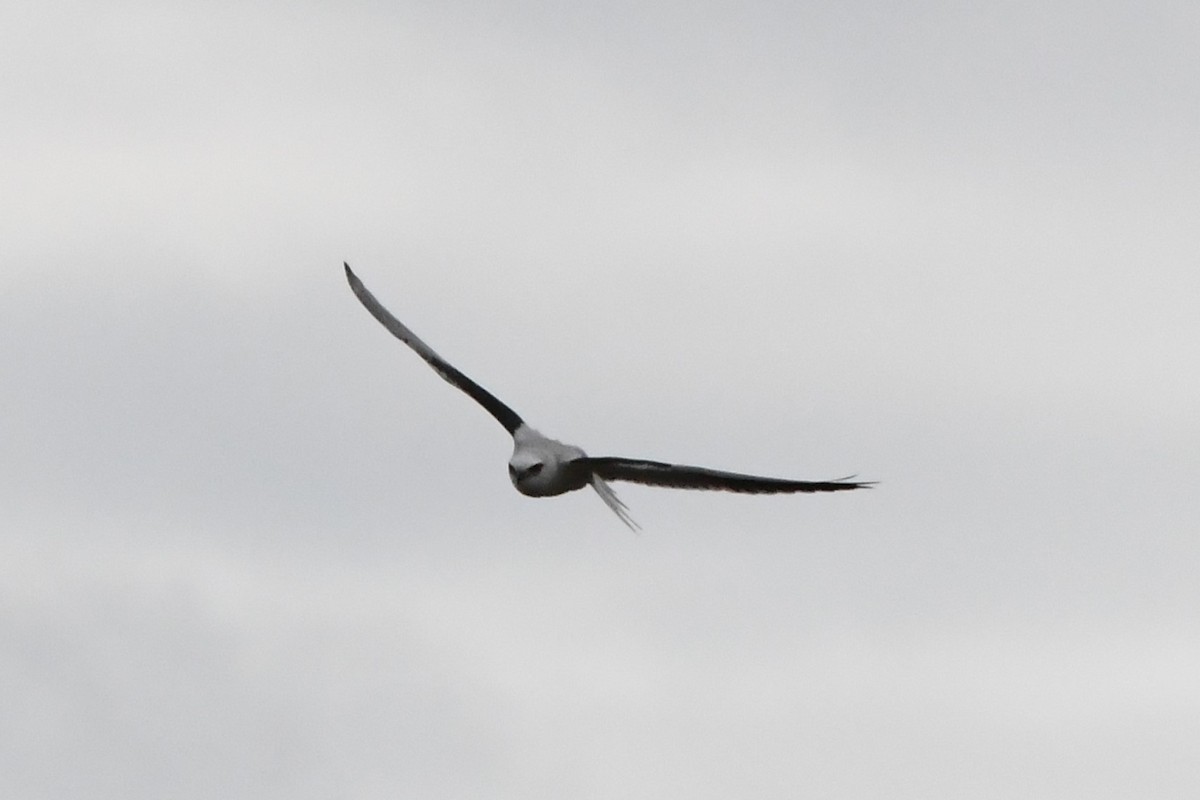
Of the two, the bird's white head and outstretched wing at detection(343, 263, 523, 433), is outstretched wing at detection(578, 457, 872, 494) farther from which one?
outstretched wing at detection(343, 263, 523, 433)

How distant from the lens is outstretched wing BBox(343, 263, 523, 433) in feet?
155

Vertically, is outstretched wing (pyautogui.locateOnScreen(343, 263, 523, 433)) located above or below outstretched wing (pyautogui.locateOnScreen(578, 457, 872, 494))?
above

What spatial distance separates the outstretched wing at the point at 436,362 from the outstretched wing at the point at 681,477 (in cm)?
372

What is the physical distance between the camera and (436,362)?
163 ft

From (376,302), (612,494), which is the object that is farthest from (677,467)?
(376,302)

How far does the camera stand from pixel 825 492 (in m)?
41.2

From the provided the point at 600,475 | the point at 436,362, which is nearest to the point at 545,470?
the point at 600,475

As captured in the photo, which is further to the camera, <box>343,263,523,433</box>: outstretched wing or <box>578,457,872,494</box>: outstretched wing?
<box>343,263,523,433</box>: outstretched wing

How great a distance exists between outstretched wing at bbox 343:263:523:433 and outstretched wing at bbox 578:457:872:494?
12.2 ft

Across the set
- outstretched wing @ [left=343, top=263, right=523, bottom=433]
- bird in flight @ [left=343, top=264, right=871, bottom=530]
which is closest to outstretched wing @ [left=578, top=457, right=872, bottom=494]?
bird in flight @ [left=343, top=264, right=871, bottom=530]

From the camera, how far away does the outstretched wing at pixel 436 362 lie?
4709 cm

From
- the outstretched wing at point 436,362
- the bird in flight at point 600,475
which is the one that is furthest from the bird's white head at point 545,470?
the outstretched wing at point 436,362

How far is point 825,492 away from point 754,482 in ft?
5.26

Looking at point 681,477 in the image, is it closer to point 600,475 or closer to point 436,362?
point 600,475
